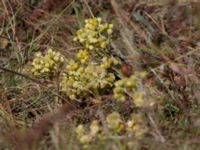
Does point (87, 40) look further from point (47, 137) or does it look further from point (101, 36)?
point (47, 137)

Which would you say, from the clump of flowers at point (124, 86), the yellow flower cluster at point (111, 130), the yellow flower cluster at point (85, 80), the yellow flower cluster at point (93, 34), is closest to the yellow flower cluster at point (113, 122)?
the yellow flower cluster at point (111, 130)

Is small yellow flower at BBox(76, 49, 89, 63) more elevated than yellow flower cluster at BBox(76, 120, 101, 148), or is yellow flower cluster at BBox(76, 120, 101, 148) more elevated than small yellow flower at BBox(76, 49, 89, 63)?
small yellow flower at BBox(76, 49, 89, 63)

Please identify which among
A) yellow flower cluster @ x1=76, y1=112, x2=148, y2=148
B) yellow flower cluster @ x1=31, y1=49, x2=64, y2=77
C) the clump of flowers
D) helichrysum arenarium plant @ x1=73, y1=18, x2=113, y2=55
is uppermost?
helichrysum arenarium plant @ x1=73, y1=18, x2=113, y2=55

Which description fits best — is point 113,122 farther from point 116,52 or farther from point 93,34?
point 116,52

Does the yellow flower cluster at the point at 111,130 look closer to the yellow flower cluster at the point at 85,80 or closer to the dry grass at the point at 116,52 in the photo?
the dry grass at the point at 116,52

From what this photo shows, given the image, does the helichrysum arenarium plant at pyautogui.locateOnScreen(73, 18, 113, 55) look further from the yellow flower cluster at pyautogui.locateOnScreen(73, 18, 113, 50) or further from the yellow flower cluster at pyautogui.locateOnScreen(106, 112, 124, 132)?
the yellow flower cluster at pyautogui.locateOnScreen(106, 112, 124, 132)

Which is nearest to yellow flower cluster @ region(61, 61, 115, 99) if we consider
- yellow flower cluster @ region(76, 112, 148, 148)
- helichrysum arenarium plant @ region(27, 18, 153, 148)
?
helichrysum arenarium plant @ region(27, 18, 153, 148)

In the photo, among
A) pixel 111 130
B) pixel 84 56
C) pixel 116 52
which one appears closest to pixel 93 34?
pixel 84 56
